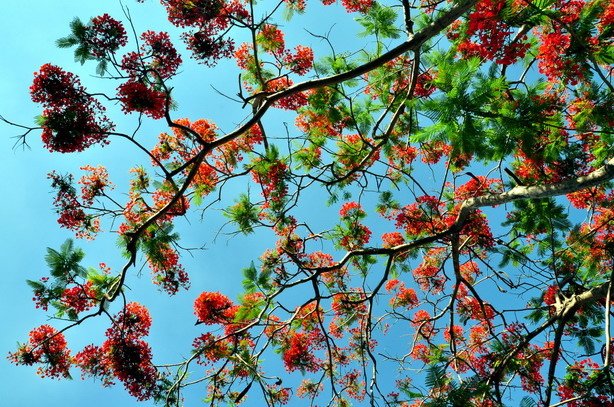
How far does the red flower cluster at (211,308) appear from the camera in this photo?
6781 millimetres

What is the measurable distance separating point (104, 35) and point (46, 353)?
4.13m

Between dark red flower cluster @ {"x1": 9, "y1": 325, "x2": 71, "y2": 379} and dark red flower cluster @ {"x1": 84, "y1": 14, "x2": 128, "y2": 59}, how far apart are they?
3.60 meters

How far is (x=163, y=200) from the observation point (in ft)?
22.5

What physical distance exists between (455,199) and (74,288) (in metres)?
6.39

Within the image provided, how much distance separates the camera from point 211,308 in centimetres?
681

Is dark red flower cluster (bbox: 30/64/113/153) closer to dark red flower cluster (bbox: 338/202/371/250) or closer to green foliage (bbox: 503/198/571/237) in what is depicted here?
dark red flower cluster (bbox: 338/202/371/250)

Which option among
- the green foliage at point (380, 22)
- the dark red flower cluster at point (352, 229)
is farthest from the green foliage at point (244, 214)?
the green foliage at point (380, 22)

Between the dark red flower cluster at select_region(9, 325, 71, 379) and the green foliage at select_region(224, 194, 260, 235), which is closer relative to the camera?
the dark red flower cluster at select_region(9, 325, 71, 379)

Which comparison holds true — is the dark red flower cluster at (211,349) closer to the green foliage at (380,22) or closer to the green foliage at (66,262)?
the green foliage at (66,262)

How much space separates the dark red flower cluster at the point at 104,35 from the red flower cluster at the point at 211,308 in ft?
11.9

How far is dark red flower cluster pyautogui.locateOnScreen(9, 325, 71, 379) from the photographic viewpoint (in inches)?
227

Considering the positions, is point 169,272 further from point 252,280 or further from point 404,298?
point 404,298

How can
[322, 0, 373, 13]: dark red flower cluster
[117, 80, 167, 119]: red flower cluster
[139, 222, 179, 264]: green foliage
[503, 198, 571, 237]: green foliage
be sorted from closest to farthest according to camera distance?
[117, 80, 167, 119]: red flower cluster, [139, 222, 179, 264]: green foliage, [503, 198, 571, 237]: green foliage, [322, 0, 373, 13]: dark red flower cluster

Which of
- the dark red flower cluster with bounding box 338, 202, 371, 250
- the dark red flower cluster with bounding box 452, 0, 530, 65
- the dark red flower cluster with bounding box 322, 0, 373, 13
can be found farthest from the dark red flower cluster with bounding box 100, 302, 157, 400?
the dark red flower cluster with bounding box 322, 0, 373, 13
